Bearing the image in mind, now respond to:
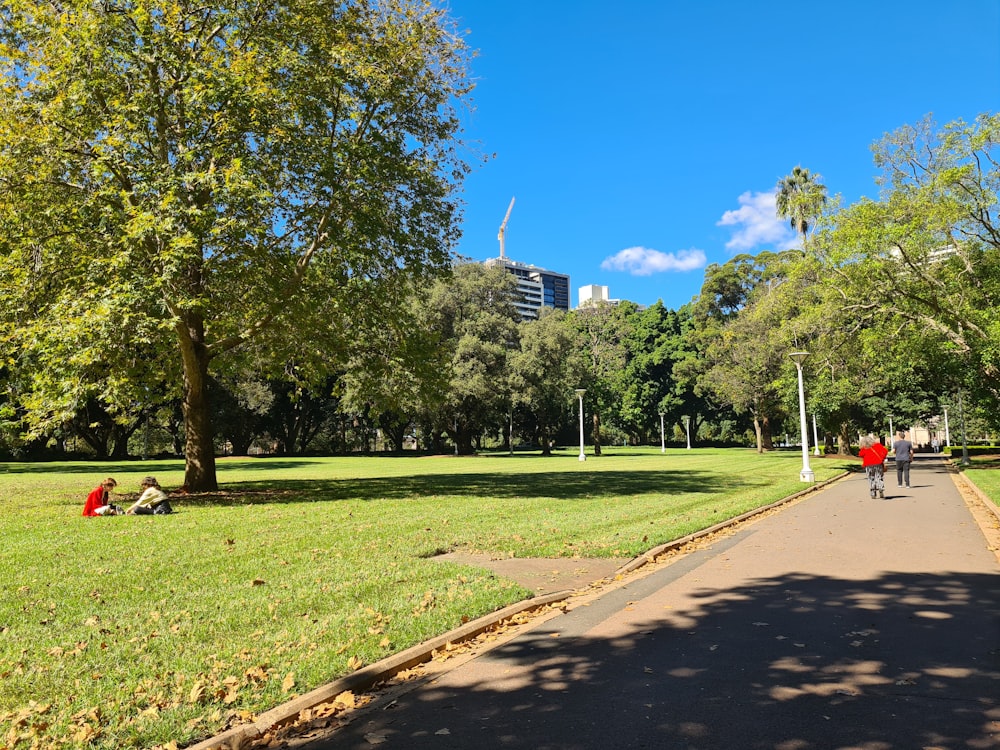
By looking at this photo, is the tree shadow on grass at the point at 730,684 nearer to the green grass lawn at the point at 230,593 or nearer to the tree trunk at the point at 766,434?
the green grass lawn at the point at 230,593

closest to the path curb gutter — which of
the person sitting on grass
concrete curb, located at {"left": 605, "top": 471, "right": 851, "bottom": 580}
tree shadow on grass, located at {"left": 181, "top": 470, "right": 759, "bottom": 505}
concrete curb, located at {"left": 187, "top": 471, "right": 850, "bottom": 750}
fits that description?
concrete curb, located at {"left": 187, "top": 471, "right": 850, "bottom": 750}

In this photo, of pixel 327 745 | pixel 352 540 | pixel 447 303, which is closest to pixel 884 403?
pixel 447 303

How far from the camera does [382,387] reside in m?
21.7

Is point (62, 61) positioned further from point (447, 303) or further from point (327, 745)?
point (447, 303)

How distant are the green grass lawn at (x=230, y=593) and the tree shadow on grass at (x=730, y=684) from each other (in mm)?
1024

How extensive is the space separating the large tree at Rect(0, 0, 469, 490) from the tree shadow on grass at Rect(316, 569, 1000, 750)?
454 inches

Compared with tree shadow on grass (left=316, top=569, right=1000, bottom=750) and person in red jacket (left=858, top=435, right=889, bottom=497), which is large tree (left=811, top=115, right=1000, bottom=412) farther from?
tree shadow on grass (left=316, top=569, right=1000, bottom=750)

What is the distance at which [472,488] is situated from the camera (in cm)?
2177

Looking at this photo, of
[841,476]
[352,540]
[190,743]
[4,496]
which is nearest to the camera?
[190,743]

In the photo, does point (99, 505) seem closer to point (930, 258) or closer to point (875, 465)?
point (875, 465)

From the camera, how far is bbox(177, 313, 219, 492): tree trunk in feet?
61.0

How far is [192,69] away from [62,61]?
2780 millimetres

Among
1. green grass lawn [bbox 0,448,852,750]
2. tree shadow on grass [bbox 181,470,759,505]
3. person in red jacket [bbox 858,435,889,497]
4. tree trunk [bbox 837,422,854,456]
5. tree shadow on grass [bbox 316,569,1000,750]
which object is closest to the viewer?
tree shadow on grass [bbox 316,569,1000,750]

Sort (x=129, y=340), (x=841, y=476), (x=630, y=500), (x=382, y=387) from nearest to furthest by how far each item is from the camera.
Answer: (x=129, y=340) < (x=630, y=500) < (x=382, y=387) < (x=841, y=476)
